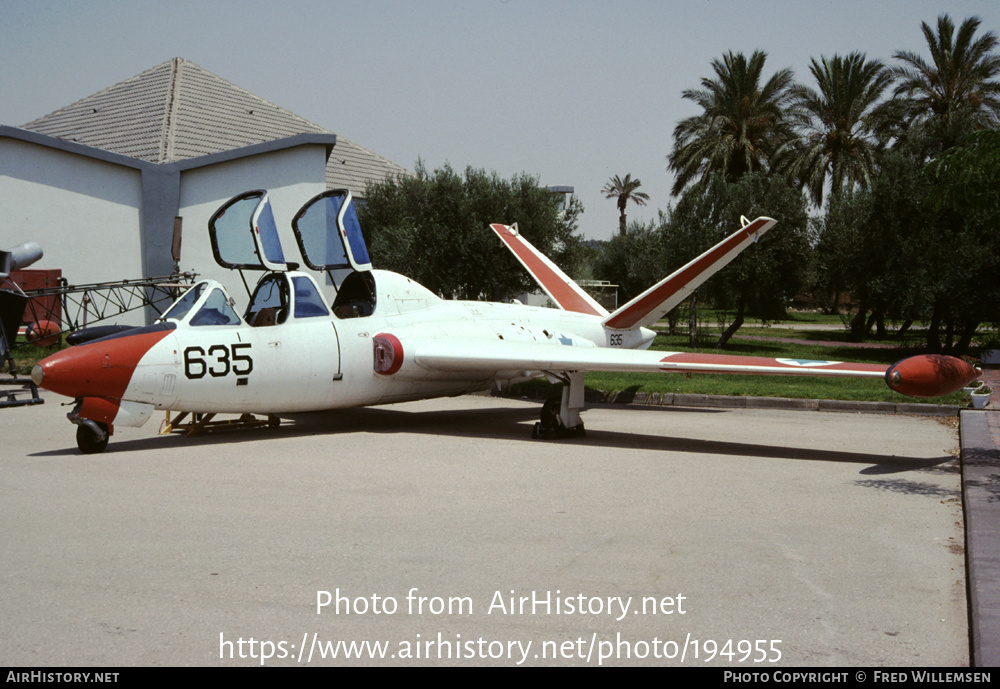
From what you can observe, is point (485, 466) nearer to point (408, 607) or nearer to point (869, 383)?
point (408, 607)

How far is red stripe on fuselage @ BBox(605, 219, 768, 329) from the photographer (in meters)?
12.1

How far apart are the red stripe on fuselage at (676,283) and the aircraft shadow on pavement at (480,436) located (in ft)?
5.27

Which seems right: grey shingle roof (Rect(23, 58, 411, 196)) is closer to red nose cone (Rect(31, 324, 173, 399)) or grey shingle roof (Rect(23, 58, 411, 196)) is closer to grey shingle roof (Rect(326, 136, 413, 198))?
grey shingle roof (Rect(326, 136, 413, 198))

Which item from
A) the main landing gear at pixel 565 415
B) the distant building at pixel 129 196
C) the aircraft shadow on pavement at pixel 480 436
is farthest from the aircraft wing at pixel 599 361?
the distant building at pixel 129 196

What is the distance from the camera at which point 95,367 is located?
8742mm

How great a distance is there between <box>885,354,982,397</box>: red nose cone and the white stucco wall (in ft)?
67.0

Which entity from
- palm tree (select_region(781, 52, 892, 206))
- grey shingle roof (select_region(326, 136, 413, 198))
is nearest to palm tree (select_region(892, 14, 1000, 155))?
palm tree (select_region(781, 52, 892, 206))

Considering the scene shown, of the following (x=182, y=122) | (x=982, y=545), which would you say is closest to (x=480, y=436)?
(x=982, y=545)

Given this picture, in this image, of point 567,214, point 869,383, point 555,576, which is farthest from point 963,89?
point 555,576

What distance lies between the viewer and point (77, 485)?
7492 millimetres

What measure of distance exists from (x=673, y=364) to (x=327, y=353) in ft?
14.0

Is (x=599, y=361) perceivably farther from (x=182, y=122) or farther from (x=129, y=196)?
(x=182, y=122)

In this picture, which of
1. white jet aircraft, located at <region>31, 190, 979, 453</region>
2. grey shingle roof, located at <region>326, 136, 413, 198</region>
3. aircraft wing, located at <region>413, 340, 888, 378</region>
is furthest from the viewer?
grey shingle roof, located at <region>326, 136, 413, 198</region>

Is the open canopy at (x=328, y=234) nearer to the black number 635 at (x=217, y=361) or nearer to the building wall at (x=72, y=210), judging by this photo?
the black number 635 at (x=217, y=361)
